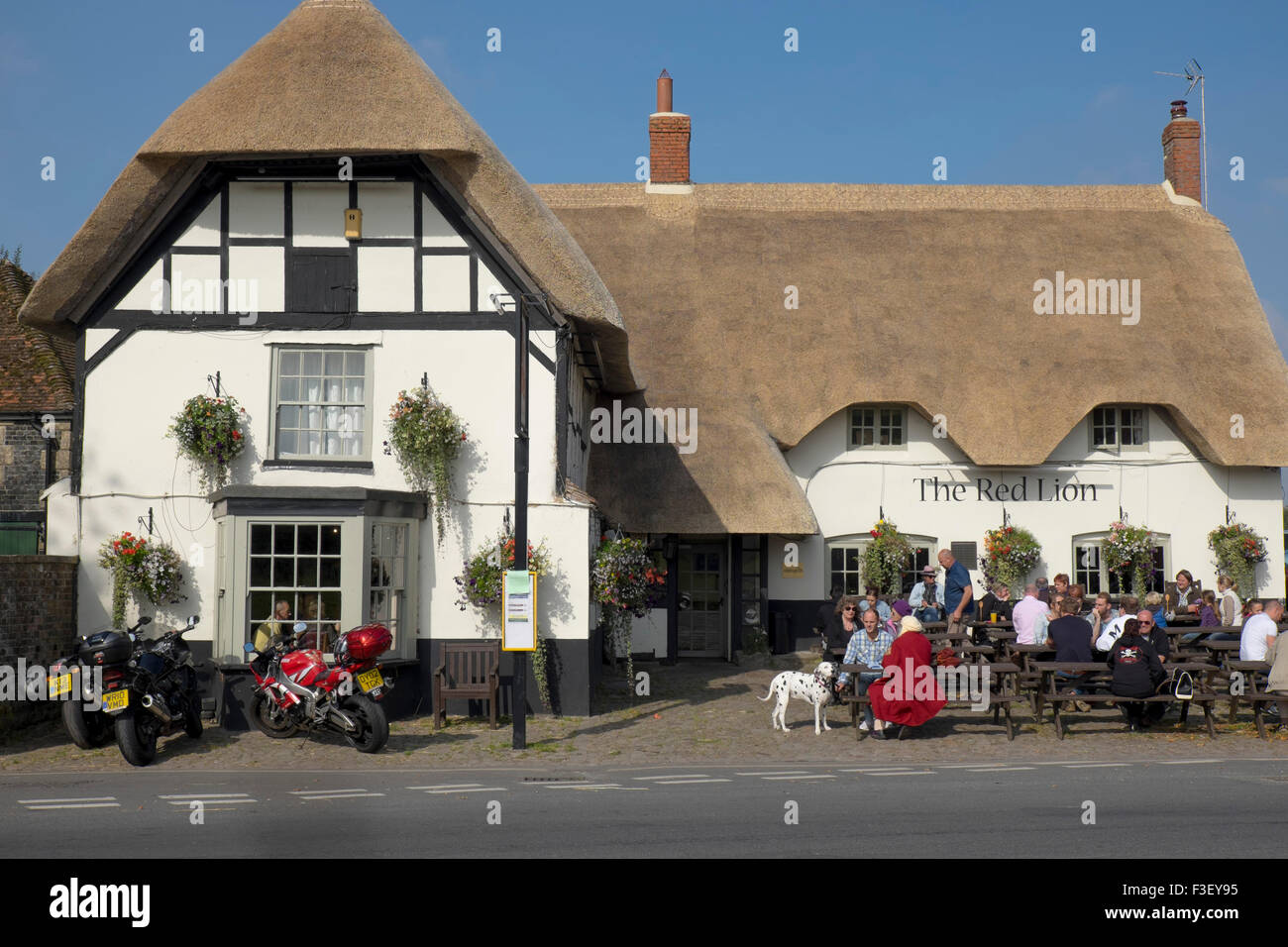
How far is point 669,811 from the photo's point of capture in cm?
987

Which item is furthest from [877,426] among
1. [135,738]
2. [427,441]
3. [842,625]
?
[135,738]

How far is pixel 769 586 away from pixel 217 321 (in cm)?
1136

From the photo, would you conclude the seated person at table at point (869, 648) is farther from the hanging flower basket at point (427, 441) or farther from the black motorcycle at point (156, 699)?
the black motorcycle at point (156, 699)

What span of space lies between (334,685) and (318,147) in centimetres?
671

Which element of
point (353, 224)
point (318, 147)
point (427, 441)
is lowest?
point (427, 441)

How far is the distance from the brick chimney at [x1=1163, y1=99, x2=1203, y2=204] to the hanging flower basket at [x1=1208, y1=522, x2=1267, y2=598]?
26.9 feet

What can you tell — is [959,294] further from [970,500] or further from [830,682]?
[830,682]

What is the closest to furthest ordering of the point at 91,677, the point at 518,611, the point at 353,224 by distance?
the point at 91,677, the point at 518,611, the point at 353,224

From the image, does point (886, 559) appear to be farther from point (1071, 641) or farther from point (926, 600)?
point (1071, 641)

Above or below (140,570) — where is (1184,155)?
above

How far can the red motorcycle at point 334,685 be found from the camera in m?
13.6

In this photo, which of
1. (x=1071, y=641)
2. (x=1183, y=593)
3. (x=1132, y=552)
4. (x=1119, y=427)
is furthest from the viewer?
(x=1119, y=427)

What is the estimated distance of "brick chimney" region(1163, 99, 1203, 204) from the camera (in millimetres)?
27984

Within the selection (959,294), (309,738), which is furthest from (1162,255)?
(309,738)
